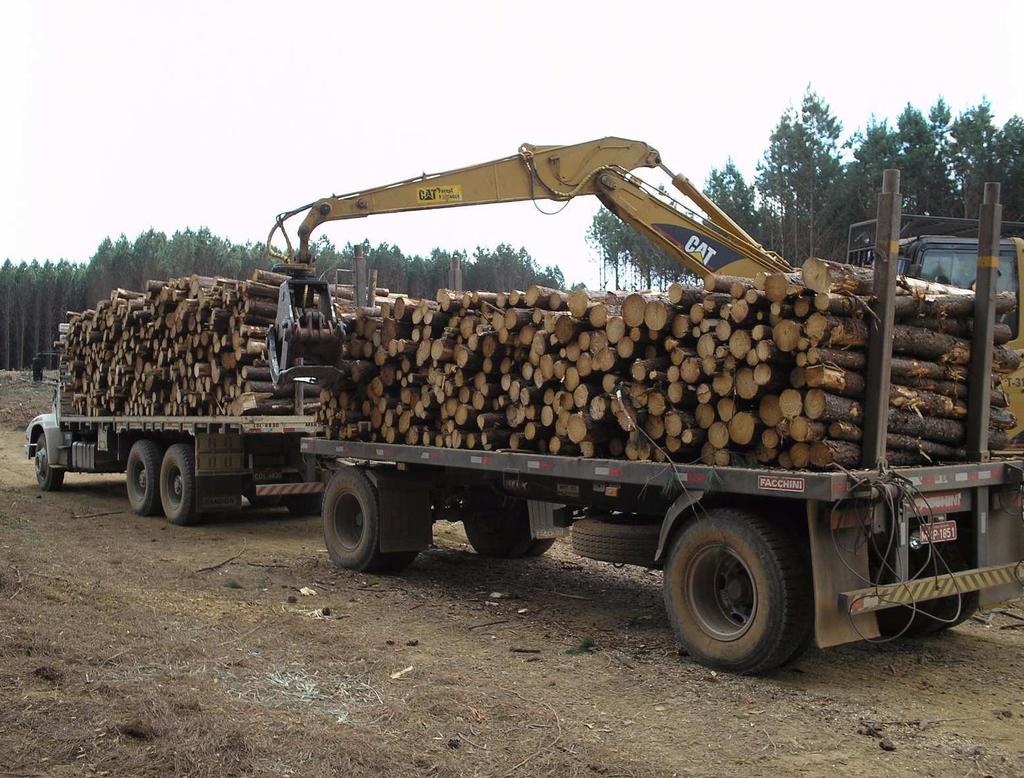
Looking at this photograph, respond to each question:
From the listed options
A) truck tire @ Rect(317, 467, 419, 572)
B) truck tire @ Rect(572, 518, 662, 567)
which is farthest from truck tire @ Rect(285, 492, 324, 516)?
truck tire @ Rect(572, 518, 662, 567)

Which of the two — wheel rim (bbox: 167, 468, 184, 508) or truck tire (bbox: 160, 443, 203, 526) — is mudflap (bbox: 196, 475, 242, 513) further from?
wheel rim (bbox: 167, 468, 184, 508)

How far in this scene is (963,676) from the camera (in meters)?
6.43

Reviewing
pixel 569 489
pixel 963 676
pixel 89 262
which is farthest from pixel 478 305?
pixel 89 262

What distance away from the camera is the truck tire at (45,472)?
58.7ft

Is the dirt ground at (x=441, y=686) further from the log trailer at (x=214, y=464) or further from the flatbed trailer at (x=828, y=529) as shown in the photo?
the log trailer at (x=214, y=464)

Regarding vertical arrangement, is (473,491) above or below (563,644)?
above

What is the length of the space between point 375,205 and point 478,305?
252 centimetres

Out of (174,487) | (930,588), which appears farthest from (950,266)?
(174,487)

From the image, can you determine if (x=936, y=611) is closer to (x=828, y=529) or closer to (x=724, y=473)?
(x=828, y=529)

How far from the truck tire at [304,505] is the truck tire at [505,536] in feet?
14.4

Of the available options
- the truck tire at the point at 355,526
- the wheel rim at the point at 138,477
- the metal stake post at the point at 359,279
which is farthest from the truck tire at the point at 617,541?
the wheel rim at the point at 138,477

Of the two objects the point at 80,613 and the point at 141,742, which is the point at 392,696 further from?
the point at 80,613

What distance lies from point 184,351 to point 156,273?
43574 mm

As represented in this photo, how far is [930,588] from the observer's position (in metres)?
6.31
